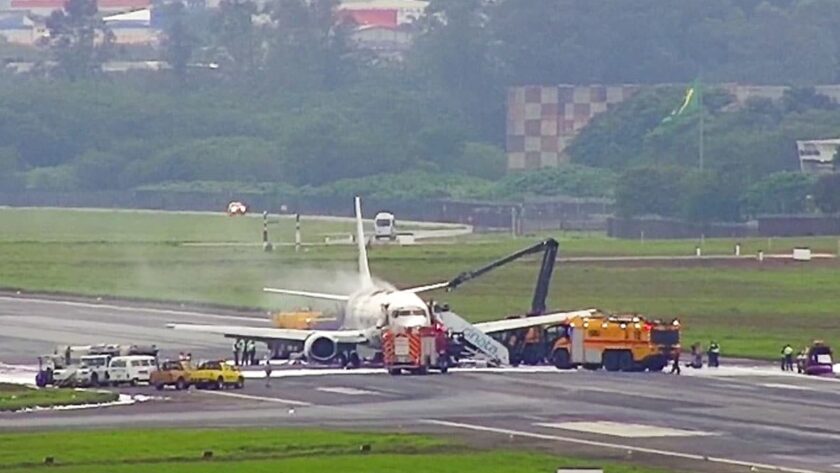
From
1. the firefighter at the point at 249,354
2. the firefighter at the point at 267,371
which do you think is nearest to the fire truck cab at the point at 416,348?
the firefighter at the point at 267,371

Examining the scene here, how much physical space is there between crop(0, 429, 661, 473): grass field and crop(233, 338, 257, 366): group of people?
27.8 m

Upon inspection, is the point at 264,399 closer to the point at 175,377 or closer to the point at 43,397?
the point at 175,377

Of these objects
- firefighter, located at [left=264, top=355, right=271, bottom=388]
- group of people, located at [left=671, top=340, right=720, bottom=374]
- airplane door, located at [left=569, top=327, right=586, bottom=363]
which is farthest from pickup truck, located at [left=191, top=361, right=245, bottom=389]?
group of people, located at [left=671, top=340, right=720, bottom=374]

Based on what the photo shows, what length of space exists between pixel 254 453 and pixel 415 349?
27950 mm

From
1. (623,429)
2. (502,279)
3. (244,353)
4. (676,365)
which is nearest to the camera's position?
(623,429)

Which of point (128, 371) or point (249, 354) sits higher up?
point (249, 354)

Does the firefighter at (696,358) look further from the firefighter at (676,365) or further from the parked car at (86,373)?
the parked car at (86,373)

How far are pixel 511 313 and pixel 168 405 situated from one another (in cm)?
4232

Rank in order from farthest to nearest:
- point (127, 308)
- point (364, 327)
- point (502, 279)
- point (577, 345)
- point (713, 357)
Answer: point (502, 279) < point (127, 308) < point (364, 327) < point (713, 357) < point (577, 345)

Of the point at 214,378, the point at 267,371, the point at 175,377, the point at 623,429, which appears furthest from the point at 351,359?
the point at 623,429

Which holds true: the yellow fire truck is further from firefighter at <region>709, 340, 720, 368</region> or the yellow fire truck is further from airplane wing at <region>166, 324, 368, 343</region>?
airplane wing at <region>166, 324, 368, 343</region>

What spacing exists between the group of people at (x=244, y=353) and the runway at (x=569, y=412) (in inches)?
206

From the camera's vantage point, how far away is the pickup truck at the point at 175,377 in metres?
103

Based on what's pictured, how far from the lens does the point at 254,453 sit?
266 ft
